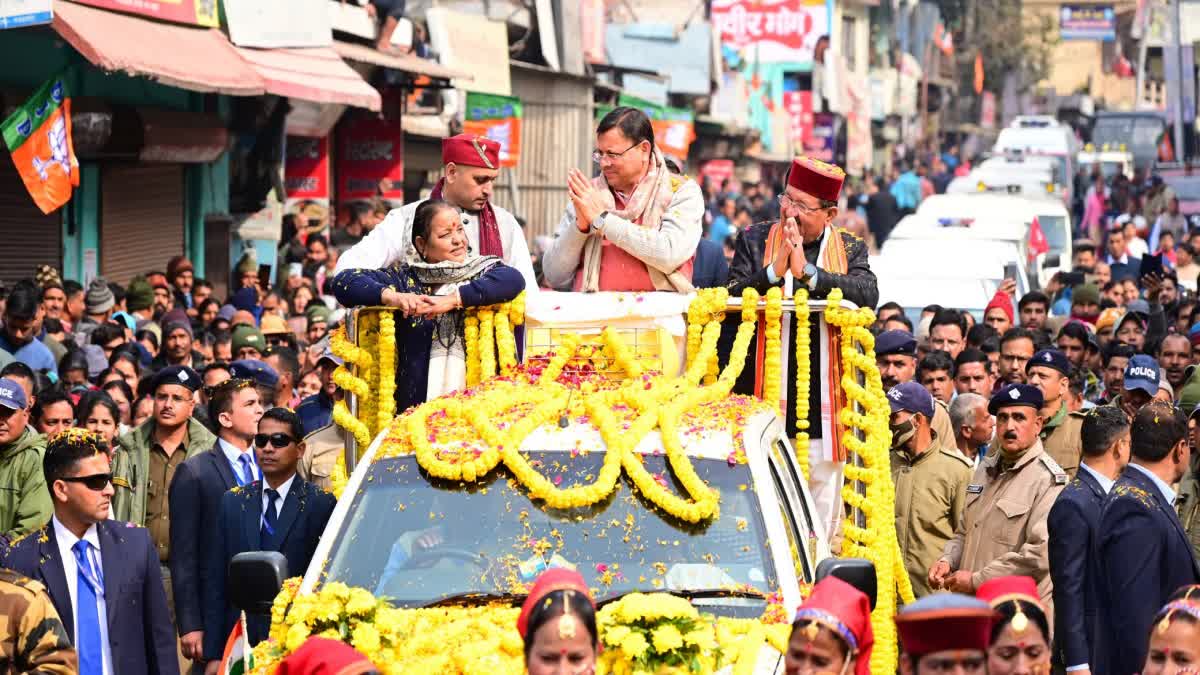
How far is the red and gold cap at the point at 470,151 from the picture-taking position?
9.27 m

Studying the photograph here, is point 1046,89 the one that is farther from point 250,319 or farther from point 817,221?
point 817,221

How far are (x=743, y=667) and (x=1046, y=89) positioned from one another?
86.3 meters

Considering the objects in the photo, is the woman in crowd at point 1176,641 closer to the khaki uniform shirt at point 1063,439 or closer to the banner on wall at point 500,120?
the khaki uniform shirt at point 1063,439

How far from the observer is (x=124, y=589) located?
8.41 metres

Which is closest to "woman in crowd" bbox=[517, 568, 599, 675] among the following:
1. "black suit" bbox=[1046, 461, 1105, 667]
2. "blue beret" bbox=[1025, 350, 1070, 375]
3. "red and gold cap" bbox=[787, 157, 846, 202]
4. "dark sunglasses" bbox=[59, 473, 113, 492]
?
"dark sunglasses" bbox=[59, 473, 113, 492]

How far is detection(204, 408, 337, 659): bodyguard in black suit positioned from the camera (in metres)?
8.98

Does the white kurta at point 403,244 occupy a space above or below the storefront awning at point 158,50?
below

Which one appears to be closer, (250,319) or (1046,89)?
(250,319)

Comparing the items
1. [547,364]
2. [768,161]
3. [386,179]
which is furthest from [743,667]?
[768,161]

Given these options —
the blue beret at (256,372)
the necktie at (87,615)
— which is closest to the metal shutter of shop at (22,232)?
the blue beret at (256,372)

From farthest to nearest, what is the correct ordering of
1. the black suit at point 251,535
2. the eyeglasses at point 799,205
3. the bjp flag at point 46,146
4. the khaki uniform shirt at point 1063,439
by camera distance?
the bjp flag at point 46,146, the khaki uniform shirt at point 1063,439, the eyeglasses at point 799,205, the black suit at point 251,535

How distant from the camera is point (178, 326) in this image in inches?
596

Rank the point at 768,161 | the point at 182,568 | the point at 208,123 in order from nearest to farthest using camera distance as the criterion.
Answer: the point at 182,568
the point at 208,123
the point at 768,161

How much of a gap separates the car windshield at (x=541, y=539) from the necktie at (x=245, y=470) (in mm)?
2653
